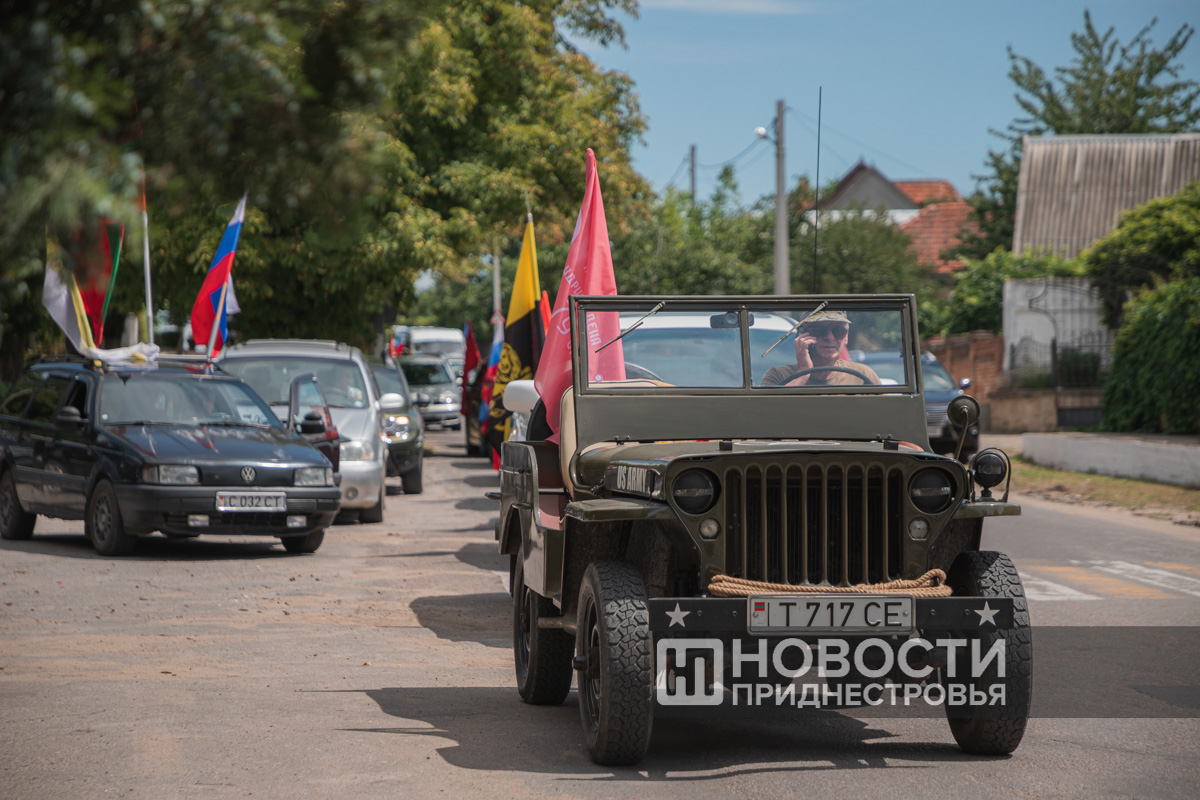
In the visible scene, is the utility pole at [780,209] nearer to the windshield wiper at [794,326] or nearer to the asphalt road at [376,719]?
the asphalt road at [376,719]

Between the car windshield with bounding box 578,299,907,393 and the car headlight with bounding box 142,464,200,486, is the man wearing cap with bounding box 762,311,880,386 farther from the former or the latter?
the car headlight with bounding box 142,464,200,486

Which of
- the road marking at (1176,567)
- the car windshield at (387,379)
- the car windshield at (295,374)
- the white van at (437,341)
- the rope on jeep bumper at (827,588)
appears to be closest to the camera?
the rope on jeep bumper at (827,588)

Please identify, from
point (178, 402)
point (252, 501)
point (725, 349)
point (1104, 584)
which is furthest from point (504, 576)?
point (725, 349)

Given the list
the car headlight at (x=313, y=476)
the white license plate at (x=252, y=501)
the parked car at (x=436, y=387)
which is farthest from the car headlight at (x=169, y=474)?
the parked car at (x=436, y=387)

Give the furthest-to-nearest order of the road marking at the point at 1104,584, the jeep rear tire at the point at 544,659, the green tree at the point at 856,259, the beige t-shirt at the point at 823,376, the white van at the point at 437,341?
the white van at the point at 437,341, the green tree at the point at 856,259, the road marking at the point at 1104,584, the beige t-shirt at the point at 823,376, the jeep rear tire at the point at 544,659

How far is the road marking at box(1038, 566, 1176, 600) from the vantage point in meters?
10.4

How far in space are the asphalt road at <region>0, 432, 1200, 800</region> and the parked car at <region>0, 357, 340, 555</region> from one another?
0.63 metres

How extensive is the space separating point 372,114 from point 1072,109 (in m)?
50.2

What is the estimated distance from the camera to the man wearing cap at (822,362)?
664cm

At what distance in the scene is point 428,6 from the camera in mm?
3721

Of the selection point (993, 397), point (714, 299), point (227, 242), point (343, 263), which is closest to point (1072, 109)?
point (993, 397)

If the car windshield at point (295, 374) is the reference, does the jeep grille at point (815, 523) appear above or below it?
below

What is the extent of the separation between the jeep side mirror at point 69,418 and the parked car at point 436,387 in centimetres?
2229

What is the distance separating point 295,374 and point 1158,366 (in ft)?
46.8
